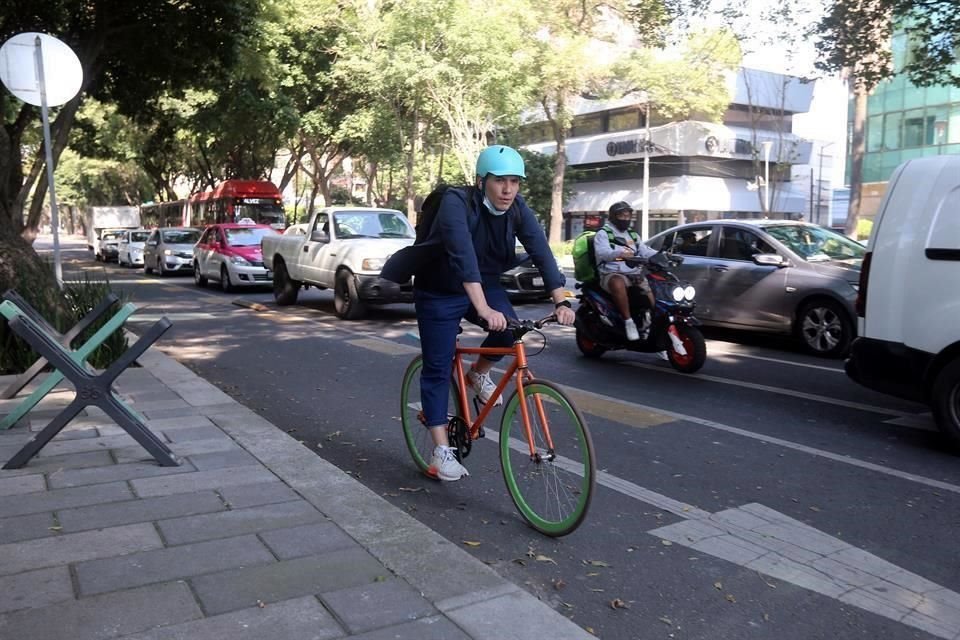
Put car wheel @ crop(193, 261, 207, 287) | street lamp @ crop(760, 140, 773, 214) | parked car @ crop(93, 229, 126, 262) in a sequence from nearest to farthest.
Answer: car wheel @ crop(193, 261, 207, 287) < street lamp @ crop(760, 140, 773, 214) < parked car @ crop(93, 229, 126, 262)

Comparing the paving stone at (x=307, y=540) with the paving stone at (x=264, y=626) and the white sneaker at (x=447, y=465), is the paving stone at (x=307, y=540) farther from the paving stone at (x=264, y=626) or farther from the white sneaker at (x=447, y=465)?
the white sneaker at (x=447, y=465)

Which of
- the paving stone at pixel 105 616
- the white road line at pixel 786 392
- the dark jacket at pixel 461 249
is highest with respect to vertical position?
the dark jacket at pixel 461 249

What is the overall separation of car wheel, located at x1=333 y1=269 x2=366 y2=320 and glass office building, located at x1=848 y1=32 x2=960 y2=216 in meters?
34.7

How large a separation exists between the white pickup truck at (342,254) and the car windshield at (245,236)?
11.9 feet

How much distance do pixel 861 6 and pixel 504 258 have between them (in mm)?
11132

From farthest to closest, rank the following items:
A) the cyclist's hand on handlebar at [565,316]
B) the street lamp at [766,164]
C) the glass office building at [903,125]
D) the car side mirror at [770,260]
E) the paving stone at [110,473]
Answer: the glass office building at [903,125]
the street lamp at [766,164]
the car side mirror at [770,260]
the paving stone at [110,473]
the cyclist's hand on handlebar at [565,316]

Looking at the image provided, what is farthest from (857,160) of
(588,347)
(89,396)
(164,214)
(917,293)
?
(164,214)

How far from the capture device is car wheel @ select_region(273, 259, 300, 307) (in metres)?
14.9

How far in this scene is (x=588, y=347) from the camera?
9.04m

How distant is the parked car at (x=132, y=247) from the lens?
101 feet

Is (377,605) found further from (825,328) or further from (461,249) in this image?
(825,328)

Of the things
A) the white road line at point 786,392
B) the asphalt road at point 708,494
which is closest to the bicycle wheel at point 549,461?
the asphalt road at point 708,494

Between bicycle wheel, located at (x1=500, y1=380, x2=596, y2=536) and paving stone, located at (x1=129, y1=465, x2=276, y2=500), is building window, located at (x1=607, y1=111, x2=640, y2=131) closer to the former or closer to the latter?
paving stone, located at (x1=129, y1=465, x2=276, y2=500)

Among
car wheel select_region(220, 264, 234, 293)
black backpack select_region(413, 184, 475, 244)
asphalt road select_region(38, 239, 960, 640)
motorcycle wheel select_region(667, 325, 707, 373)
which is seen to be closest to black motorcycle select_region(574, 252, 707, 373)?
motorcycle wheel select_region(667, 325, 707, 373)
